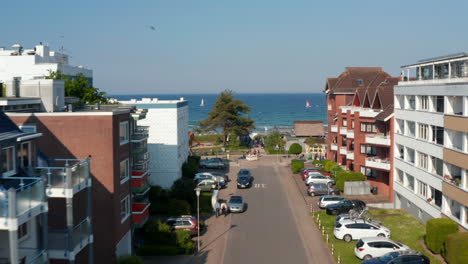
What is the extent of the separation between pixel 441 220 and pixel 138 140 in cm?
1864

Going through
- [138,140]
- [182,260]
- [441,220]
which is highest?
[138,140]

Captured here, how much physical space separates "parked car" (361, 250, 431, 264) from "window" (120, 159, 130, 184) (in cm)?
1379

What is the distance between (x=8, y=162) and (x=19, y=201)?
3.25m

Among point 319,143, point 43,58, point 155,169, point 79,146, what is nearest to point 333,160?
point 319,143

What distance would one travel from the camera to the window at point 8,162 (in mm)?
18203

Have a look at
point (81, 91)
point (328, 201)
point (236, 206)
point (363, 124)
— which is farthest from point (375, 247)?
point (81, 91)

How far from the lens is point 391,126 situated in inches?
1806

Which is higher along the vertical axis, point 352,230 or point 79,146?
point 79,146

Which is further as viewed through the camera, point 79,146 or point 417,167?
point 417,167

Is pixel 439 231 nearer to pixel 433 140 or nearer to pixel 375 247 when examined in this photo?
pixel 375 247

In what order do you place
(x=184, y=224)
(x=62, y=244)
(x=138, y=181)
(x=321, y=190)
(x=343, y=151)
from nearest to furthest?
(x=62, y=244) < (x=138, y=181) < (x=184, y=224) < (x=321, y=190) < (x=343, y=151)

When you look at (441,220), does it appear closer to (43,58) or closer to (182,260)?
(182,260)

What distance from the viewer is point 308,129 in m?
81.8

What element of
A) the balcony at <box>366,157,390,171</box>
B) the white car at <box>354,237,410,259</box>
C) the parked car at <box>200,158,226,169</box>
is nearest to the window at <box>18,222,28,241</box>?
the white car at <box>354,237,410,259</box>
